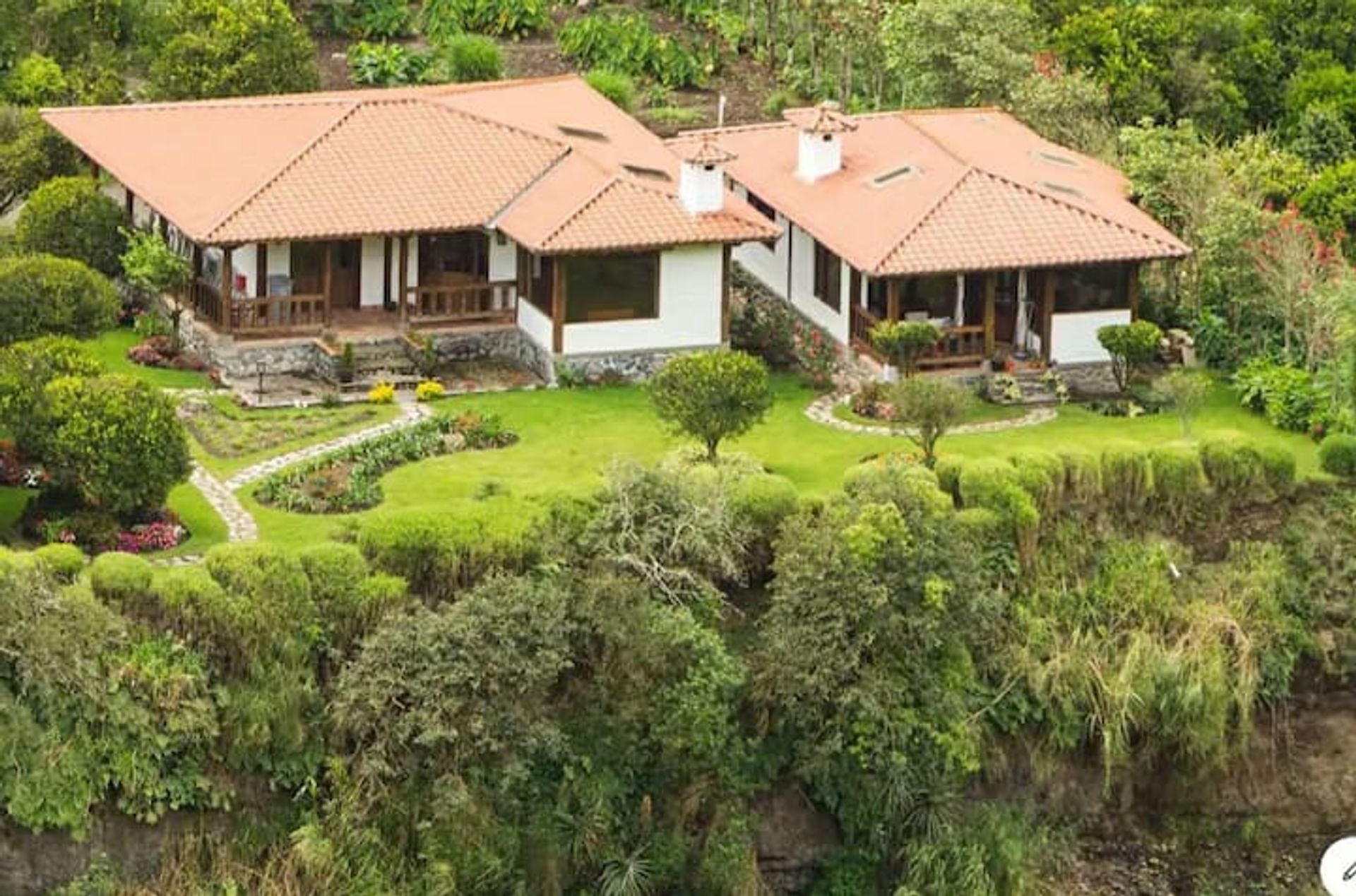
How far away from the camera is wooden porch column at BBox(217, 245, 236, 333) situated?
169ft

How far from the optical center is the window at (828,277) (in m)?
53.6

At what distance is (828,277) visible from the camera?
5412 centimetres

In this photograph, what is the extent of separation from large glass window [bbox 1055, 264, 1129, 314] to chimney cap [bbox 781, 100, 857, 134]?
5.91 metres

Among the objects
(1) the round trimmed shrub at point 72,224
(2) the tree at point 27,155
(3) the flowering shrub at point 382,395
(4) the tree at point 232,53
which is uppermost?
(4) the tree at point 232,53

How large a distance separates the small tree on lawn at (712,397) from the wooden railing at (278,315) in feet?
29.7

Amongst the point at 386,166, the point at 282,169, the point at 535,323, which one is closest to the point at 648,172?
the point at 535,323

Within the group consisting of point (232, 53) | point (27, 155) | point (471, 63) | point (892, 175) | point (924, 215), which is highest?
point (232, 53)

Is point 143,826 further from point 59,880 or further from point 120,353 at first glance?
point 120,353

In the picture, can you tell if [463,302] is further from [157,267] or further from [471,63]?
[471,63]

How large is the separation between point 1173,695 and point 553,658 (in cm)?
944

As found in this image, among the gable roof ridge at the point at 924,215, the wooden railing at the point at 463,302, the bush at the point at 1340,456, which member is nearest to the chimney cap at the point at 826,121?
the gable roof ridge at the point at 924,215

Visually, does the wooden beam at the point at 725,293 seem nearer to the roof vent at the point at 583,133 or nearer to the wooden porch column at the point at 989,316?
the roof vent at the point at 583,133

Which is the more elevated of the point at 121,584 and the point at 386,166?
the point at 386,166

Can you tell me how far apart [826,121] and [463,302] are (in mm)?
7872
